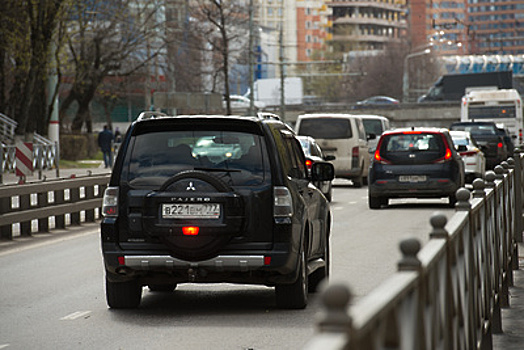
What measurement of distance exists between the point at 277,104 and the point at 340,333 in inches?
4491

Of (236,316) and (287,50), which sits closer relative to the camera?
(236,316)

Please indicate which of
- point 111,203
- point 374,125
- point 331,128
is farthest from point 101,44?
point 111,203

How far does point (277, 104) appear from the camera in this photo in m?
117

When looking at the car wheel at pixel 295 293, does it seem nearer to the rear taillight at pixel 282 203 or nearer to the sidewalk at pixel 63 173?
the rear taillight at pixel 282 203

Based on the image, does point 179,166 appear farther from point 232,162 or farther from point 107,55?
point 107,55

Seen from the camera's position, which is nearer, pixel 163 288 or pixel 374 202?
pixel 163 288

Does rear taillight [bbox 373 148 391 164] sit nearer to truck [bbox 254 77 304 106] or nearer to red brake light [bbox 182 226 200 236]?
red brake light [bbox 182 226 200 236]

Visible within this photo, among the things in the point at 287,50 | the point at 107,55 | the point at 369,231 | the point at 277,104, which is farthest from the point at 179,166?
the point at 287,50

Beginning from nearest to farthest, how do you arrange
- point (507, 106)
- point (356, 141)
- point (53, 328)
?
point (53, 328)
point (356, 141)
point (507, 106)

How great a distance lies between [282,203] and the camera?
32.5ft

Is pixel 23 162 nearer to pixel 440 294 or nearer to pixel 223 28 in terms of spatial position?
pixel 440 294

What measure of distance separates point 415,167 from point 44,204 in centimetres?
836

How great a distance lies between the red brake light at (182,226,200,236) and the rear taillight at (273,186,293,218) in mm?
639

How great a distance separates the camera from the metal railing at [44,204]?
18359 millimetres
